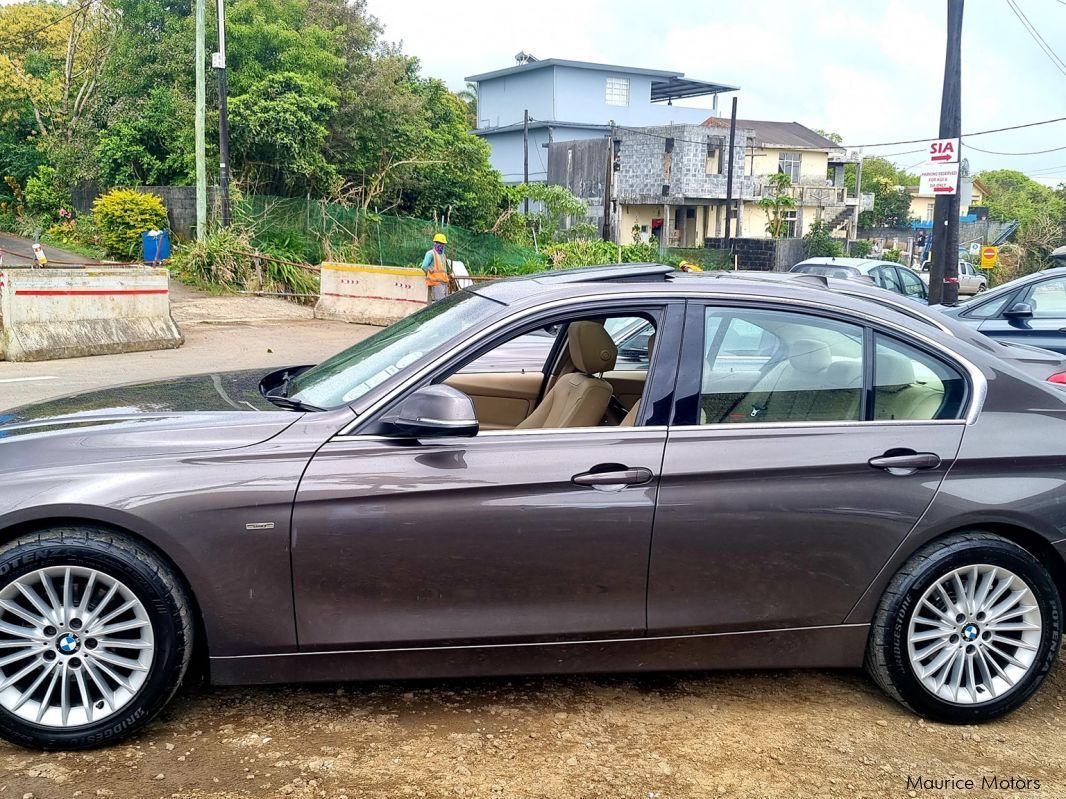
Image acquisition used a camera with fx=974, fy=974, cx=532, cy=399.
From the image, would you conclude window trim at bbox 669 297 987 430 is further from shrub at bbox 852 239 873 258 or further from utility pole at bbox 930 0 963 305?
shrub at bbox 852 239 873 258

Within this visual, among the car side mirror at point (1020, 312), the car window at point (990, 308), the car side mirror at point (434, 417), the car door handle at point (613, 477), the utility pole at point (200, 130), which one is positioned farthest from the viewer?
the utility pole at point (200, 130)

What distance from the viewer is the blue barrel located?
24250 mm

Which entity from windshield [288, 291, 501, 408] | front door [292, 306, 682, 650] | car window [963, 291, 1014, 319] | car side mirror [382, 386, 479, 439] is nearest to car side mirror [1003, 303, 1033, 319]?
car window [963, 291, 1014, 319]

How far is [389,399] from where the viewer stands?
3389mm

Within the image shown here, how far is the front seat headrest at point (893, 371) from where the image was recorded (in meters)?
3.72

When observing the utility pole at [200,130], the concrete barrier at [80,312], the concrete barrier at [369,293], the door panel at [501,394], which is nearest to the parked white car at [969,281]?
the concrete barrier at [369,293]

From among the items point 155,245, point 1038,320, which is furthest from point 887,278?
point 155,245

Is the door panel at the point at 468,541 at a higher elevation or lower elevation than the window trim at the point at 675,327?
lower

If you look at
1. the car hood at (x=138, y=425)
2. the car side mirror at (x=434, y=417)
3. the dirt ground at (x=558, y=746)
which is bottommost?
the dirt ground at (x=558, y=746)

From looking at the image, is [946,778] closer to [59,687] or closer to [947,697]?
[947,697]

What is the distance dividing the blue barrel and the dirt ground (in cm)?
2259

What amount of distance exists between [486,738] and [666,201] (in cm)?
5131

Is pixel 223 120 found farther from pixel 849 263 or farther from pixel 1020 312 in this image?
pixel 1020 312

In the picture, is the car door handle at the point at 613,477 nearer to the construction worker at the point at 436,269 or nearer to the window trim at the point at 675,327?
the window trim at the point at 675,327
